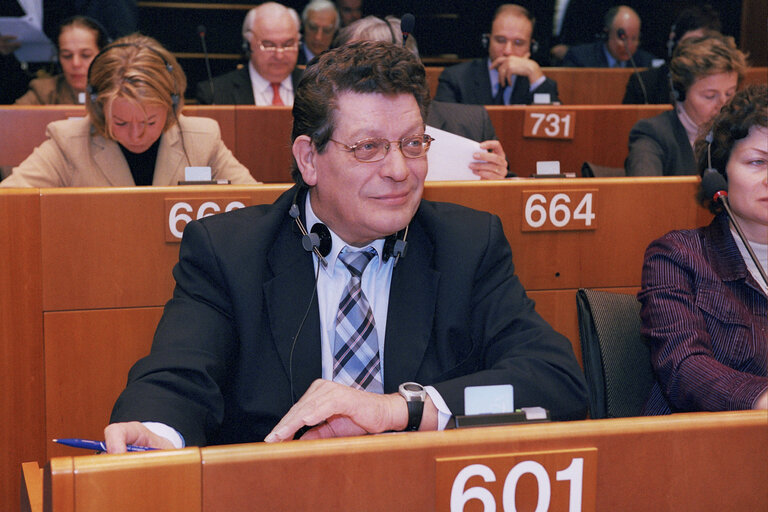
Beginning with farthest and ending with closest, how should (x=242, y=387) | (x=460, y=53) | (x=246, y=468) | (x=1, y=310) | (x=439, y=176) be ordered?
1. (x=460, y=53)
2. (x=439, y=176)
3. (x=1, y=310)
4. (x=242, y=387)
5. (x=246, y=468)

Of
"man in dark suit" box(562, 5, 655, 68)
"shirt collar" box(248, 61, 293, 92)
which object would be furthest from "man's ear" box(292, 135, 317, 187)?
"man in dark suit" box(562, 5, 655, 68)

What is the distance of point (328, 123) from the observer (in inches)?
58.7

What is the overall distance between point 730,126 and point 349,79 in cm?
92

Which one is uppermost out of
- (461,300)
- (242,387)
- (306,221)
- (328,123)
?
(328,123)

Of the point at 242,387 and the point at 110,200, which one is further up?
the point at 110,200

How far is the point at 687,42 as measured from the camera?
3.67 metres

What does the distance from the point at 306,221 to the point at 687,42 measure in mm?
2632

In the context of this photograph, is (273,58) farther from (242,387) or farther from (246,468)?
(246,468)

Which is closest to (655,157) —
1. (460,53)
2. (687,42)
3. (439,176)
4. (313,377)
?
(687,42)

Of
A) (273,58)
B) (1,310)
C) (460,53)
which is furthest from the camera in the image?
(460,53)

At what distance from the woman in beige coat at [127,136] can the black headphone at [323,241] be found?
1.37 m

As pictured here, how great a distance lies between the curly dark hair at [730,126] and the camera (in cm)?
187

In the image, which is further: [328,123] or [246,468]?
[328,123]

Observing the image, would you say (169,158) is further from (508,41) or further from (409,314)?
(508,41)
